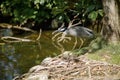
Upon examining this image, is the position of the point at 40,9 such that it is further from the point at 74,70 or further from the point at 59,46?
the point at 74,70

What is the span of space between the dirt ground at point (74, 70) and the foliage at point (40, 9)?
11.3ft

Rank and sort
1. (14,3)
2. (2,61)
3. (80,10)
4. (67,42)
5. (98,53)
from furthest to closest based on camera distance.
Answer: (14,3) < (80,10) < (67,42) < (2,61) < (98,53)

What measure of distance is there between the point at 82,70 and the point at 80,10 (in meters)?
3.95

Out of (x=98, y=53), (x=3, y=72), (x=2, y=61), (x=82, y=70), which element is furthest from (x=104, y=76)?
(x=2, y=61)

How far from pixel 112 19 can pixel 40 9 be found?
407cm

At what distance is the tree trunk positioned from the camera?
5.64 metres

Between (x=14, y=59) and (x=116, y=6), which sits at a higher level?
(x=116, y=6)

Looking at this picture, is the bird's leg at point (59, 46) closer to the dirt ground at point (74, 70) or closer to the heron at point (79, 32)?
the heron at point (79, 32)

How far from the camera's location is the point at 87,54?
5531 mm

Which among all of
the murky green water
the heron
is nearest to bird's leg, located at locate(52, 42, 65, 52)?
the murky green water

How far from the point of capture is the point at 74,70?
499cm

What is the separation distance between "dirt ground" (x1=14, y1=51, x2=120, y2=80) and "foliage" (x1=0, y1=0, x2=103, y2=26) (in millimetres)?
3436

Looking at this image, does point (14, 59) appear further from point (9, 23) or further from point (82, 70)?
point (9, 23)

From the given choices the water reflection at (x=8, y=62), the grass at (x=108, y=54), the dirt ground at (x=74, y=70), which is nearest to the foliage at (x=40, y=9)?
the water reflection at (x=8, y=62)
